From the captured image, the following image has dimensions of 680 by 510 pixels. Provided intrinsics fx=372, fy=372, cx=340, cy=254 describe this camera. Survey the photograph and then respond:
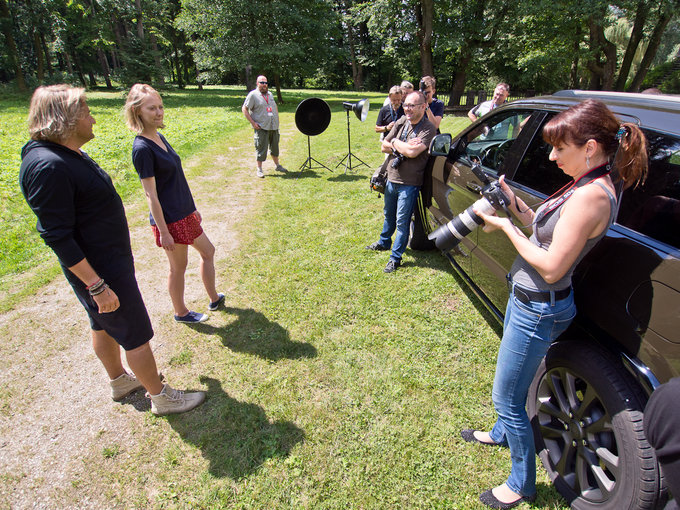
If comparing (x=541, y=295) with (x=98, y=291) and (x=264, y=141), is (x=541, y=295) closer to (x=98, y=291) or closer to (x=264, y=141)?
(x=98, y=291)

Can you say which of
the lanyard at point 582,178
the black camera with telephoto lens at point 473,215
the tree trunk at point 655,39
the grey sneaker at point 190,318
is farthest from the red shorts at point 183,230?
the tree trunk at point 655,39

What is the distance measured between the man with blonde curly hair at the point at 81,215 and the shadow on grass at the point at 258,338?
98cm

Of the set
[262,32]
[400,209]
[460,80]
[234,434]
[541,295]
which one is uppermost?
[262,32]

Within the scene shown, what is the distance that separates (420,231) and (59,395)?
13.2 ft

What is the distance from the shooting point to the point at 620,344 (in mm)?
1720

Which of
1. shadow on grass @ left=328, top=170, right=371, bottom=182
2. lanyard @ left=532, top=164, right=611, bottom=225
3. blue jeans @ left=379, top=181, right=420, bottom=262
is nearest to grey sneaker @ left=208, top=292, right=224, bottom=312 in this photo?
blue jeans @ left=379, top=181, right=420, bottom=262

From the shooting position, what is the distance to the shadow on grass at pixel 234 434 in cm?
237

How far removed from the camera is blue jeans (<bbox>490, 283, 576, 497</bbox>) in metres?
1.66

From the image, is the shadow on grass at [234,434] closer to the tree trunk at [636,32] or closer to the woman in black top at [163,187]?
the woman in black top at [163,187]

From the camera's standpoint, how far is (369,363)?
10.2 ft

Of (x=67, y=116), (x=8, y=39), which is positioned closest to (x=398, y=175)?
(x=67, y=116)

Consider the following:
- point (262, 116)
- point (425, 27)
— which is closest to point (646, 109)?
point (262, 116)

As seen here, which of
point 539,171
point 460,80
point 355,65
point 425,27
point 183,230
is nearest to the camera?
point 539,171

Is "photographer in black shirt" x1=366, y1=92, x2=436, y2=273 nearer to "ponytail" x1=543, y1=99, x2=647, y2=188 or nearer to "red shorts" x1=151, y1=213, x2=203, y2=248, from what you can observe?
"red shorts" x1=151, y1=213, x2=203, y2=248
